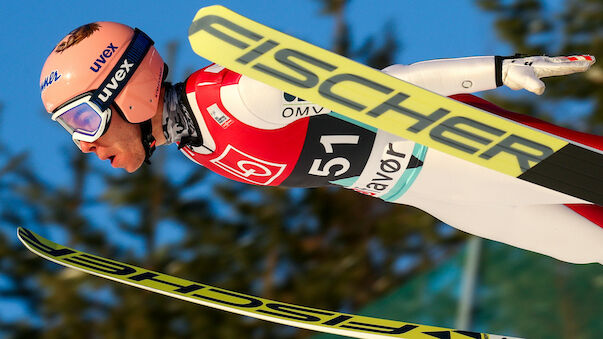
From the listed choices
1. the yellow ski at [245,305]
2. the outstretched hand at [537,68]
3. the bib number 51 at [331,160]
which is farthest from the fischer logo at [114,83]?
the outstretched hand at [537,68]

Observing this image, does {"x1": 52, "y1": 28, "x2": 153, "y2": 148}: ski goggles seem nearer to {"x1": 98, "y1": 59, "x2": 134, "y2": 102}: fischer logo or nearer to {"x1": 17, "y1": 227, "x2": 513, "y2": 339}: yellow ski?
{"x1": 98, "y1": 59, "x2": 134, "y2": 102}: fischer logo

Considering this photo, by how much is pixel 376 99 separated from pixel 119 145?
0.83 m

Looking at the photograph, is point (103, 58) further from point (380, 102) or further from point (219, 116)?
point (380, 102)

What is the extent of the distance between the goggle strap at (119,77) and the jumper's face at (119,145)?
0.07 m

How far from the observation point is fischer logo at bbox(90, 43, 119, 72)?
2.36 m

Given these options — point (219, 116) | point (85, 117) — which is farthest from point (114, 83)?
point (219, 116)

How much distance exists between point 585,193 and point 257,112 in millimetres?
948

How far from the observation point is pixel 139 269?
3.19 m

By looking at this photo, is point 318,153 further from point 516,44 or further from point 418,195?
point 516,44

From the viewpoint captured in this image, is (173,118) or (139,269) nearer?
(173,118)

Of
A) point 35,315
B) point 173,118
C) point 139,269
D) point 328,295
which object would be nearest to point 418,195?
point 173,118

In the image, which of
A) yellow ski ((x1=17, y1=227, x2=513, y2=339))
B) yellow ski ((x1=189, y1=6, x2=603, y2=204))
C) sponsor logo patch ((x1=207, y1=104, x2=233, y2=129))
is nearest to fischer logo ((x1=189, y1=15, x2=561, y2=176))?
yellow ski ((x1=189, y1=6, x2=603, y2=204))

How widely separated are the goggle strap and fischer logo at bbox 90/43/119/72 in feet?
0.11

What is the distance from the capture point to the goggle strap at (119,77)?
2.36m
